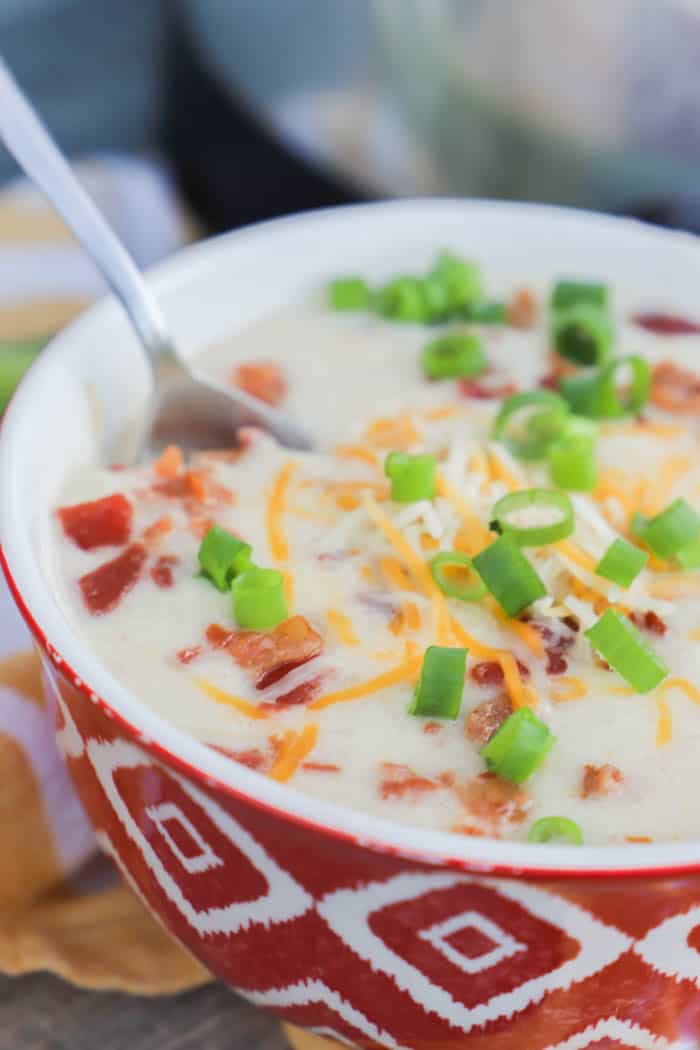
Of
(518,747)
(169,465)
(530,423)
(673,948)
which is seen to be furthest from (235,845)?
(530,423)

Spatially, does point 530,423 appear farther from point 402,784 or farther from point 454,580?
point 402,784

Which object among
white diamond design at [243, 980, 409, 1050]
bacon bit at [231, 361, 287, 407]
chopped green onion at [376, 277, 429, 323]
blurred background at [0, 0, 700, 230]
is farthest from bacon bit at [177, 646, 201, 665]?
blurred background at [0, 0, 700, 230]

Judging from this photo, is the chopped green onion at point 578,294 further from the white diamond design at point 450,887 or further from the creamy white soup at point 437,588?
the white diamond design at point 450,887

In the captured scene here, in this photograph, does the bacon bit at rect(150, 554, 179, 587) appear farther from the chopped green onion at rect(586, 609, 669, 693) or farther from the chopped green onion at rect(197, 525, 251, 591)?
the chopped green onion at rect(586, 609, 669, 693)

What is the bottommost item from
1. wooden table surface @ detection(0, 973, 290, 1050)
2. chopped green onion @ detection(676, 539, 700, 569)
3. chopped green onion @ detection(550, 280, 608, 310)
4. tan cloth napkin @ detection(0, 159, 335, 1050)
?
wooden table surface @ detection(0, 973, 290, 1050)

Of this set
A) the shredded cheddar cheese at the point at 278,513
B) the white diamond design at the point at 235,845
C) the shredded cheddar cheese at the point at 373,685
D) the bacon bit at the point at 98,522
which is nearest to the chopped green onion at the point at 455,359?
the shredded cheddar cheese at the point at 278,513

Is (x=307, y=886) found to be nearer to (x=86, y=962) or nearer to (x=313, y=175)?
(x=86, y=962)
